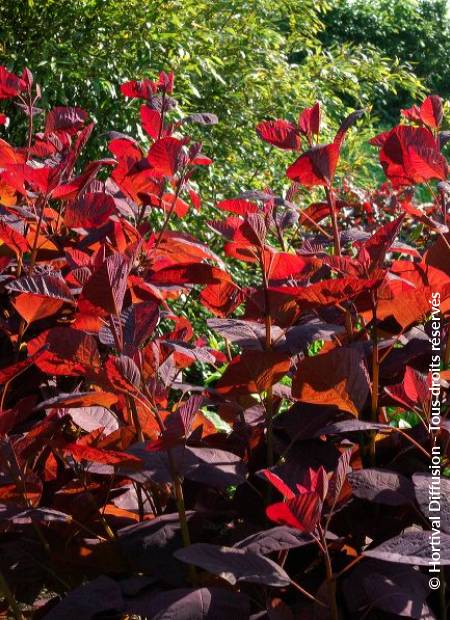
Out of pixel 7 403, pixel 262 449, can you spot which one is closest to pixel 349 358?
pixel 262 449

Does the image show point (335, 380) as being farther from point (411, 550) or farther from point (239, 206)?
point (239, 206)

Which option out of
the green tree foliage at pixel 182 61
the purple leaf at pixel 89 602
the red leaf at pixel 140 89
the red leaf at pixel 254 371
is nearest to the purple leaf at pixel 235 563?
the purple leaf at pixel 89 602

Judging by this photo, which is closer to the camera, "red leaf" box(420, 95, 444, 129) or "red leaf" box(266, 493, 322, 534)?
"red leaf" box(266, 493, 322, 534)

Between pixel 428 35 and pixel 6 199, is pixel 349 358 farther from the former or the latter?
pixel 428 35

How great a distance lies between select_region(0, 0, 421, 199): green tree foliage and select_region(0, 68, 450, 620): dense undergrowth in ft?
11.2

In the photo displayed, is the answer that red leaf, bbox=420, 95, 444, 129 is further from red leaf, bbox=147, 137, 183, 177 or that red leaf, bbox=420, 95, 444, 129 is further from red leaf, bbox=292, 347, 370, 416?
red leaf, bbox=292, 347, 370, 416

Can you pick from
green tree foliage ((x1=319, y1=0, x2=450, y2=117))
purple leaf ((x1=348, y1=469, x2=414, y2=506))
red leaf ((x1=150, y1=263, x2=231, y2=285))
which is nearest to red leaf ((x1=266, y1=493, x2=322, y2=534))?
purple leaf ((x1=348, y1=469, x2=414, y2=506))

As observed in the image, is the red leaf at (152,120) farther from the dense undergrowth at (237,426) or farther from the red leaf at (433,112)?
the red leaf at (433,112)

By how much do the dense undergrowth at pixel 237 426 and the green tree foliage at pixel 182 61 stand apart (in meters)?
3.41

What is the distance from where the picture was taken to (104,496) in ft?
3.76

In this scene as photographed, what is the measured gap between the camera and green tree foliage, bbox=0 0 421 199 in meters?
4.73

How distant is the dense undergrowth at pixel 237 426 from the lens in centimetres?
92

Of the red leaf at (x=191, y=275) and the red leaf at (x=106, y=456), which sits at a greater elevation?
the red leaf at (x=191, y=275)

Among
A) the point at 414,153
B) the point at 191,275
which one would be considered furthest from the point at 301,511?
the point at 414,153
